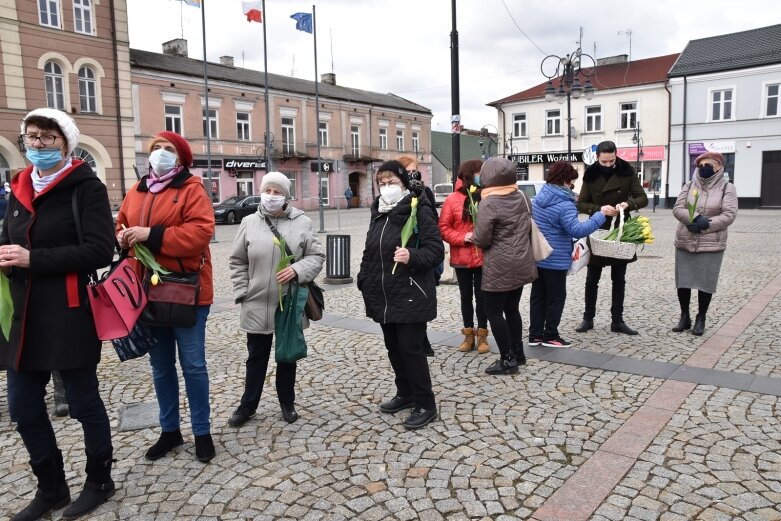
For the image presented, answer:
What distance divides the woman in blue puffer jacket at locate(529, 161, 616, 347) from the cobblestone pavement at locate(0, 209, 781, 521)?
21.6 inches

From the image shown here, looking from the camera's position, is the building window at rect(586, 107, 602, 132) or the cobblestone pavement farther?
the building window at rect(586, 107, 602, 132)

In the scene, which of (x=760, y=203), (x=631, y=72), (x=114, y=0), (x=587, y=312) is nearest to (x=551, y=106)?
(x=631, y=72)

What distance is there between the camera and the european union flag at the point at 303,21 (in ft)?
82.6

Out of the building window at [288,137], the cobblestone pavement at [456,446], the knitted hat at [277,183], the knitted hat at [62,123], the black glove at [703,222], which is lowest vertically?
the cobblestone pavement at [456,446]

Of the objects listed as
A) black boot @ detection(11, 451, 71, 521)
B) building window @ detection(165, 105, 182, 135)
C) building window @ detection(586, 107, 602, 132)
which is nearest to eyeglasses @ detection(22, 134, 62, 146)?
black boot @ detection(11, 451, 71, 521)

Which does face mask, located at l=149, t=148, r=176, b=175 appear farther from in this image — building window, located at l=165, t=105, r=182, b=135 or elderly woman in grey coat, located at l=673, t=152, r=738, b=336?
building window, located at l=165, t=105, r=182, b=135

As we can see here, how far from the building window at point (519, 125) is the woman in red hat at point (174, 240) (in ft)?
133

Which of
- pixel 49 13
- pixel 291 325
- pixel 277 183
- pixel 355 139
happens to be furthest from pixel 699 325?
pixel 355 139

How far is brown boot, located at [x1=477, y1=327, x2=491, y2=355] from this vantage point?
5.84 m

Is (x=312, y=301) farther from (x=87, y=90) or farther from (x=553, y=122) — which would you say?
(x=553, y=122)

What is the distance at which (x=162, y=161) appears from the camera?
344cm

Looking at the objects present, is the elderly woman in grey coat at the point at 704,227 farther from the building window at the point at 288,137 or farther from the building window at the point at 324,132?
the building window at the point at 324,132

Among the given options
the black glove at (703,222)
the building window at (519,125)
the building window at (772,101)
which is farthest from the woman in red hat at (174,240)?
the building window at (519,125)

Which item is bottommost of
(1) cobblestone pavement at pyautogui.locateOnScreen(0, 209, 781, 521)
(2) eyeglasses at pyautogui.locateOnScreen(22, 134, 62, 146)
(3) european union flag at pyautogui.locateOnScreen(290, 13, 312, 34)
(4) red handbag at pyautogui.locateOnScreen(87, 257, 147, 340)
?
(1) cobblestone pavement at pyautogui.locateOnScreen(0, 209, 781, 521)
